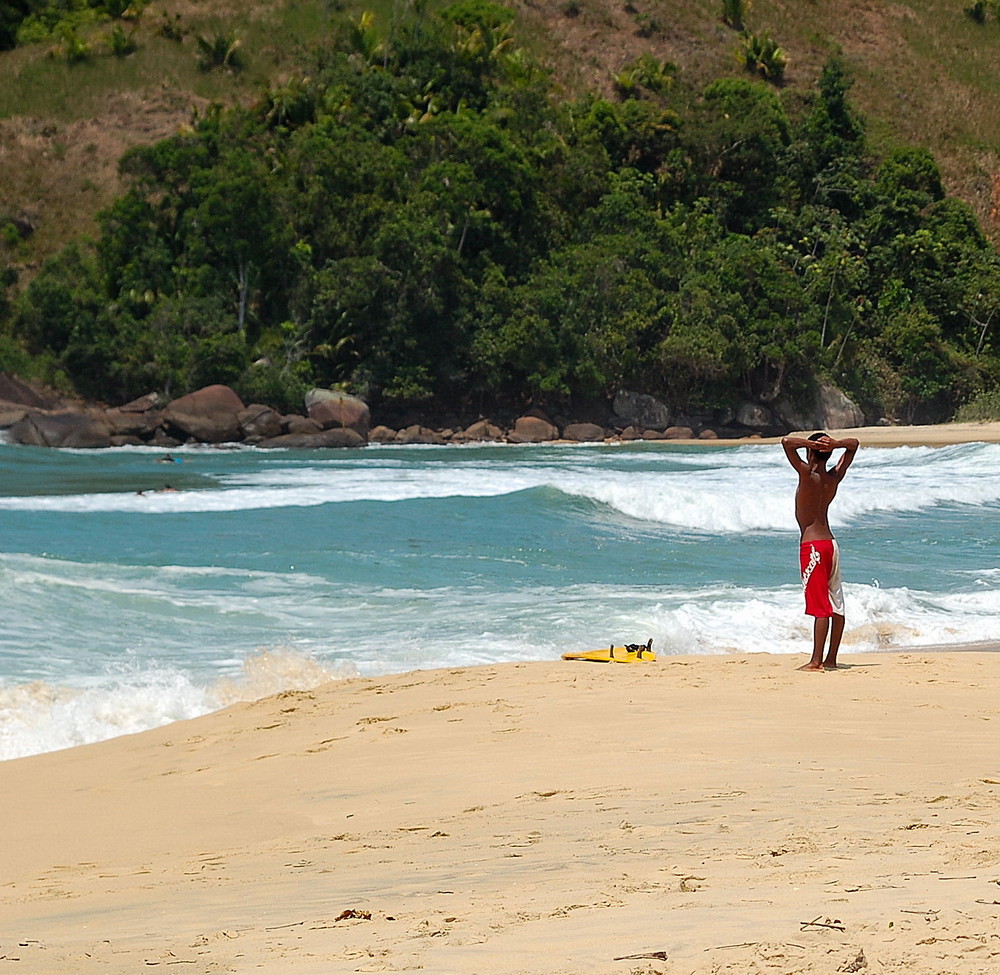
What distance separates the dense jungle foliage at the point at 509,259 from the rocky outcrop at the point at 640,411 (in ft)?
1.97

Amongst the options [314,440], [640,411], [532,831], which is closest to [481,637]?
[532,831]

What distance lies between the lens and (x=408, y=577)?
12828 mm

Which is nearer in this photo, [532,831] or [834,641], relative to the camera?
[532,831]

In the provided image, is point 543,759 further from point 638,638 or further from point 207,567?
point 207,567

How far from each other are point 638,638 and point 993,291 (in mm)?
42807

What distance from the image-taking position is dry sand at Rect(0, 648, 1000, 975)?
2.67 meters

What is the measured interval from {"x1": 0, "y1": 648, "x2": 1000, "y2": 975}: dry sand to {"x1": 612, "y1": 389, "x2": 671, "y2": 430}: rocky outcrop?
38.1 metres

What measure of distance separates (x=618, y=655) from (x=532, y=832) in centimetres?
462

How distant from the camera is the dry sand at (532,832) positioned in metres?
2.67

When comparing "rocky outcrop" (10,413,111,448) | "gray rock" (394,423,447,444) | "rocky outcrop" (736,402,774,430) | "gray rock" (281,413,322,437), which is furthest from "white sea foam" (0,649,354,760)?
"rocky outcrop" (736,402,774,430)

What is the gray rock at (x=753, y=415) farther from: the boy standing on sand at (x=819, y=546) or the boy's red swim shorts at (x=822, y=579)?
the boy's red swim shorts at (x=822, y=579)

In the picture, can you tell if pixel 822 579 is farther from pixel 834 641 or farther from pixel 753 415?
pixel 753 415

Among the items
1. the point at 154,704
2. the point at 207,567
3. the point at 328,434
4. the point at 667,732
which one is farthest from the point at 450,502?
the point at 328,434

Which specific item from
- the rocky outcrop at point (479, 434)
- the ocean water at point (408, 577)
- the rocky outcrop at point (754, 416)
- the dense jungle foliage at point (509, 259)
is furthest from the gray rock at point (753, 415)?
the ocean water at point (408, 577)
